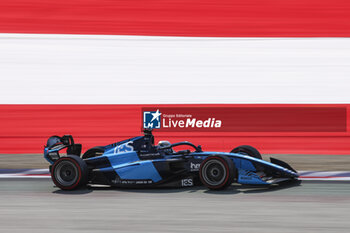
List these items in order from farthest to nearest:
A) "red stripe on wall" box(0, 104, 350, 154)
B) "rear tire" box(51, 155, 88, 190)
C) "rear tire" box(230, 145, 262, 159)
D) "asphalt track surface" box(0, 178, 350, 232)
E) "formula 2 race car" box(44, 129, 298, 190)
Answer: "red stripe on wall" box(0, 104, 350, 154) → "rear tire" box(230, 145, 262, 159) → "rear tire" box(51, 155, 88, 190) → "formula 2 race car" box(44, 129, 298, 190) → "asphalt track surface" box(0, 178, 350, 232)

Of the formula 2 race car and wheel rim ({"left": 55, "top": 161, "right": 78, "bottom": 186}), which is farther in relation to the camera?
wheel rim ({"left": 55, "top": 161, "right": 78, "bottom": 186})

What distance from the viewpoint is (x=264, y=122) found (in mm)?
12164

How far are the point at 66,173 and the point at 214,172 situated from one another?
2100 mm

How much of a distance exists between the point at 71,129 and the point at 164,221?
7.44 metres

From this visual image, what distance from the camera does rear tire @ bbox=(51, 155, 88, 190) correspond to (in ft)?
25.0

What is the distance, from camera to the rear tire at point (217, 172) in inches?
279

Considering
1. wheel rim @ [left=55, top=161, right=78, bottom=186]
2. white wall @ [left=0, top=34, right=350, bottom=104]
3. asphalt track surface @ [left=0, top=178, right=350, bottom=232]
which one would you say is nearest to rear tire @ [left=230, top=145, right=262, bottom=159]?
asphalt track surface @ [left=0, top=178, right=350, bottom=232]

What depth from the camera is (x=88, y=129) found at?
12.6 metres

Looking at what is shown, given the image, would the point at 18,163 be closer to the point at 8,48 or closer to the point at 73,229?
the point at 8,48

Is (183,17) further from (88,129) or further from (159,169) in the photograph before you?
(159,169)

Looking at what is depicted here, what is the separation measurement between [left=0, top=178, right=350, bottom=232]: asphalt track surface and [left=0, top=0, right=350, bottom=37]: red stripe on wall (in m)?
5.58

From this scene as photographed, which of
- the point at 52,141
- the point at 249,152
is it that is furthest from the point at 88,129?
the point at 249,152

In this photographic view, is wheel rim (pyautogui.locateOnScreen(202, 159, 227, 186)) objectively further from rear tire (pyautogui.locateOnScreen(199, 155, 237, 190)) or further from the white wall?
the white wall

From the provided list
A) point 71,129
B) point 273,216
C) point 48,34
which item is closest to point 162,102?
point 71,129
